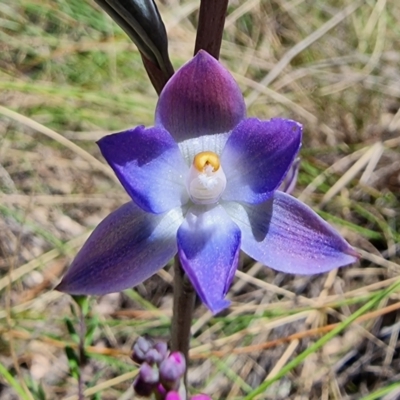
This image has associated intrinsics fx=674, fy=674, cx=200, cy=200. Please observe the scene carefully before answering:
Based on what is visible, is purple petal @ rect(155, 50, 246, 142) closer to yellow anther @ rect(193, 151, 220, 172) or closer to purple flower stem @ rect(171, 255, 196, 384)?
yellow anther @ rect(193, 151, 220, 172)

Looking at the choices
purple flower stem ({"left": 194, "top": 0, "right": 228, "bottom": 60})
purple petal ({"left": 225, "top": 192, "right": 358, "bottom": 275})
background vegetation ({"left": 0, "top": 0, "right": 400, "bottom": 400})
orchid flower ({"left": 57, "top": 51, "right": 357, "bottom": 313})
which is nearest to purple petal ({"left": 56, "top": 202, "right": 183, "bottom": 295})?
orchid flower ({"left": 57, "top": 51, "right": 357, "bottom": 313})

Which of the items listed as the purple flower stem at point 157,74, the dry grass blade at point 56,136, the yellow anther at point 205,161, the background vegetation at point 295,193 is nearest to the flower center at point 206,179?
the yellow anther at point 205,161

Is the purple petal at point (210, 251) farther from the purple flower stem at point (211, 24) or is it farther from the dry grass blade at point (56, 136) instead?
the dry grass blade at point (56, 136)

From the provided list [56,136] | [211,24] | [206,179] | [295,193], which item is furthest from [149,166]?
[295,193]

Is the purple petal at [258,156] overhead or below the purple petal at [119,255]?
overhead

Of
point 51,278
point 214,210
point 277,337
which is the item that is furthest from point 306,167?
point 214,210

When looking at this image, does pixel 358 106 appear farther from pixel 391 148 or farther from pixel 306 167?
pixel 306 167

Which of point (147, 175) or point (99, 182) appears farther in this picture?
point (99, 182)
